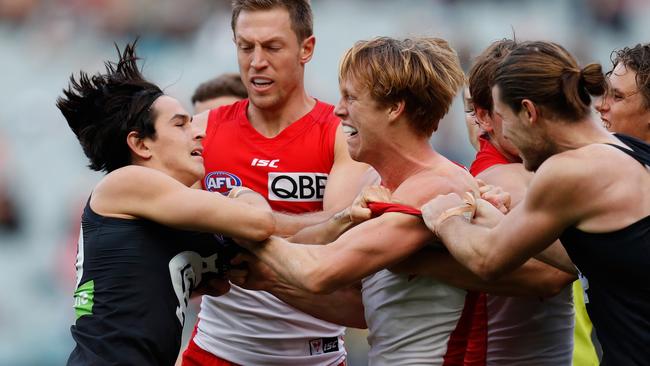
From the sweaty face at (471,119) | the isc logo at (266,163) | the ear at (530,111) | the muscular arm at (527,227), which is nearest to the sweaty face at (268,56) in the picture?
the isc logo at (266,163)

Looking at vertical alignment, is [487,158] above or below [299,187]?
above

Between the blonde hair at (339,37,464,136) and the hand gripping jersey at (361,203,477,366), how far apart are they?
48 cm

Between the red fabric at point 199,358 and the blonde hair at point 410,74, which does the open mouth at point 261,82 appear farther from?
the red fabric at point 199,358

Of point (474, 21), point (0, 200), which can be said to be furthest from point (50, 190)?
point (474, 21)

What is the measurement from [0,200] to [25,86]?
1194mm

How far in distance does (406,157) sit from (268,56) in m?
1.51

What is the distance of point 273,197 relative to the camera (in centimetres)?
572

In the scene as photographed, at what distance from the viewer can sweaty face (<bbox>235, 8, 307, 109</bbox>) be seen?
5.82 meters

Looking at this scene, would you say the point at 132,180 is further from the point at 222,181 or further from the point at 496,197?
the point at 496,197

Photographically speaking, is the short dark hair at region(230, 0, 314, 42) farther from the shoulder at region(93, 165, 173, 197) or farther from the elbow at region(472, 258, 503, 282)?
the elbow at region(472, 258, 503, 282)

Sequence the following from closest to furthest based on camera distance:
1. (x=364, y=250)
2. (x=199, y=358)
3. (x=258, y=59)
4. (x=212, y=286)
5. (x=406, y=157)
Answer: (x=364, y=250), (x=406, y=157), (x=212, y=286), (x=258, y=59), (x=199, y=358)

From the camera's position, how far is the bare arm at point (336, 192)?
5191 millimetres

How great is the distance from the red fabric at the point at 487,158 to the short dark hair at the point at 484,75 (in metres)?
0.23

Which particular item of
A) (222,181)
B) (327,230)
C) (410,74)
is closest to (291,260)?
(327,230)
